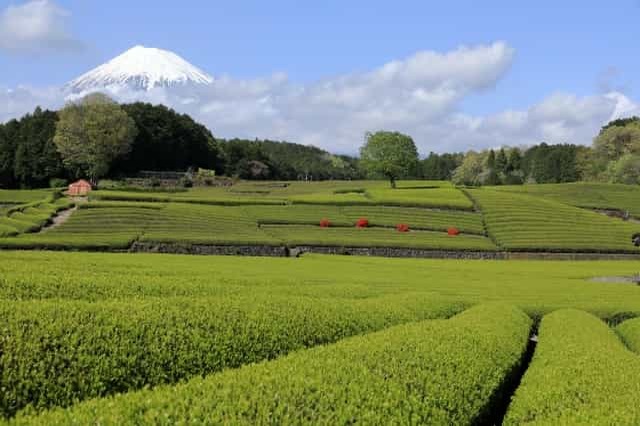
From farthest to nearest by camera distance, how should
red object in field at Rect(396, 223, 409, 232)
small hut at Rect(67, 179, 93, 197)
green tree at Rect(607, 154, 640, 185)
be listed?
green tree at Rect(607, 154, 640, 185)
small hut at Rect(67, 179, 93, 197)
red object in field at Rect(396, 223, 409, 232)

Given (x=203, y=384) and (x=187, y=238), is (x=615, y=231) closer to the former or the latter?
(x=187, y=238)

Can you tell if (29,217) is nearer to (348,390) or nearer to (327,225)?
(327,225)

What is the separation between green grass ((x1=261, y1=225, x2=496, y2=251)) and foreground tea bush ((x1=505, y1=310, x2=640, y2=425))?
98.7 feet

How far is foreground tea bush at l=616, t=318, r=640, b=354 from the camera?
15.2 metres

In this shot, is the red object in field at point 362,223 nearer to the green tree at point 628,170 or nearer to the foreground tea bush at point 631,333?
the foreground tea bush at point 631,333

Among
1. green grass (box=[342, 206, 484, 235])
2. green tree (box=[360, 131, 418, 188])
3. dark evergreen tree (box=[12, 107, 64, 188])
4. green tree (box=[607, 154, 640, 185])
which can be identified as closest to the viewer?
green grass (box=[342, 206, 484, 235])

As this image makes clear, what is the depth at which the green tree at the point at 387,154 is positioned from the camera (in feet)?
262

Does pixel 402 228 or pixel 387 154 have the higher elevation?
pixel 387 154

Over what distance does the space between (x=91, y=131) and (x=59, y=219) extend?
121ft

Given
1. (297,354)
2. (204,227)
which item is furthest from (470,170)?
(297,354)

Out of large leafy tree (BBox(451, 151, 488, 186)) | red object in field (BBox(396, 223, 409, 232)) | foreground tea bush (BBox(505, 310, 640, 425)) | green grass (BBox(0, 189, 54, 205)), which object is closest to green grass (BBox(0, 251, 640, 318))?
foreground tea bush (BBox(505, 310, 640, 425))

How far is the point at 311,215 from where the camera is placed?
174ft

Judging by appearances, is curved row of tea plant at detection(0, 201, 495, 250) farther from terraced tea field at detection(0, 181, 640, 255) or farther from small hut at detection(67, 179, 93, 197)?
small hut at detection(67, 179, 93, 197)

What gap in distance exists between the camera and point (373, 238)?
45.7 m
